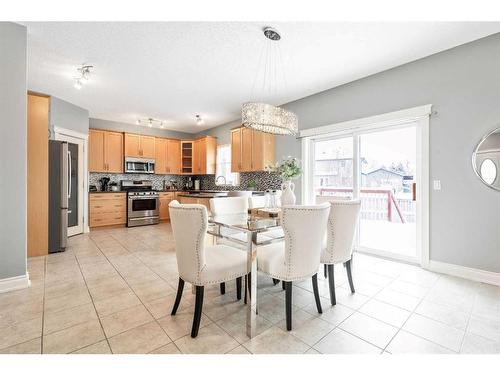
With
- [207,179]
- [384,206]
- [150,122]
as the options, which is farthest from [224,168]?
[384,206]

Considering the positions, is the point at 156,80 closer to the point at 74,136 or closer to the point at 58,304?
the point at 74,136

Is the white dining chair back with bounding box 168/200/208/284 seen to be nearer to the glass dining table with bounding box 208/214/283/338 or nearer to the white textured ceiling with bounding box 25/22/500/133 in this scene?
the glass dining table with bounding box 208/214/283/338

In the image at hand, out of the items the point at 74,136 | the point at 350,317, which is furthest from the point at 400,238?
the point at 74,136

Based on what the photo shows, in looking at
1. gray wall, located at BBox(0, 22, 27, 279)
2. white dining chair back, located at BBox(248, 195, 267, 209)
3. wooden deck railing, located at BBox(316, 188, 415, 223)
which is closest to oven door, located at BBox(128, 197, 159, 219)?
gray wall, located at BBox(0, 22, 27, 279)

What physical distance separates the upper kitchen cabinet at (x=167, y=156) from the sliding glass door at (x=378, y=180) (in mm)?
4256

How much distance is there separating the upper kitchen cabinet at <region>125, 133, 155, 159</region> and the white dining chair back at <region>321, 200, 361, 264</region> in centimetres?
557

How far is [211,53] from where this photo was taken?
2.81m

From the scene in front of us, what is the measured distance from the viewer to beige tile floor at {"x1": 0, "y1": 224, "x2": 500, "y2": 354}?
154 cm

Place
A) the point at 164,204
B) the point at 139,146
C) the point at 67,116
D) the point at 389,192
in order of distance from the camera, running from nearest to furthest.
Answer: the point at 389,192 → the point at 67,116 → the point at 139,146 → the point at 164,204

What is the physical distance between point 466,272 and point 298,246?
236 cm

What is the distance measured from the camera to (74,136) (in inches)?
188

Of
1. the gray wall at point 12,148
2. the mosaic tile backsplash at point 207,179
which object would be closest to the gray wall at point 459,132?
the mosaic tile backsplash at point 207,179

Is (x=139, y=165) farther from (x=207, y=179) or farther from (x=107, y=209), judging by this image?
(x=207, y=179)
